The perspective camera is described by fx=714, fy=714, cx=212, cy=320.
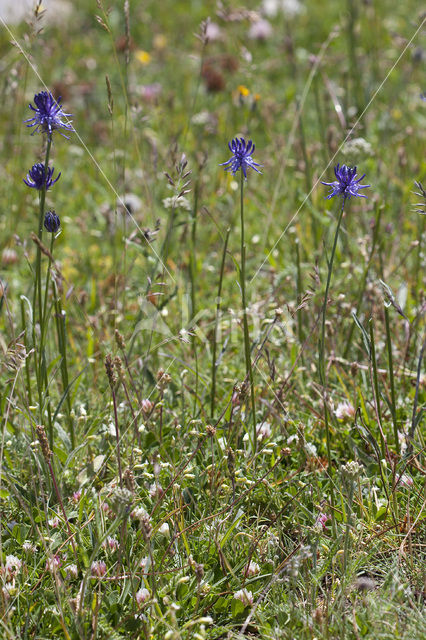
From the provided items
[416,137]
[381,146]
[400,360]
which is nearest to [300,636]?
[400,360]

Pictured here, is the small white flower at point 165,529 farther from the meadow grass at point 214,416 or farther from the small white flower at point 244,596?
the small white flower at point 244,596

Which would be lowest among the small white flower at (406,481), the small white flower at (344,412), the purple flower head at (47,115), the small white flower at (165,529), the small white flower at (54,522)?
the small white flower at (54,522)

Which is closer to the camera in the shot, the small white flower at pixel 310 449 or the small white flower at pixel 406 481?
the small white flower at pixel 406 481

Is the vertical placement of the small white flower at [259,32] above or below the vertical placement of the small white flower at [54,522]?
above

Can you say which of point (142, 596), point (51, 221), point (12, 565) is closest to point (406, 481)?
point (142, 596)

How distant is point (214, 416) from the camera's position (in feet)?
7.24

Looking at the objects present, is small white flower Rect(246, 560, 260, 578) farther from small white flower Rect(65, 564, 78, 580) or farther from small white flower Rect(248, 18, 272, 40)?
small white flower Rect(248, 18, 272, 40)

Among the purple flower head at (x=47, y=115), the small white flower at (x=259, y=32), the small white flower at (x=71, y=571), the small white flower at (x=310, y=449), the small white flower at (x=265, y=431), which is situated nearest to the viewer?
the purple flower head at (x=47, y=115)

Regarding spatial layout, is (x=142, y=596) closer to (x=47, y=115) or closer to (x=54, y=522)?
(x=54, y=522)

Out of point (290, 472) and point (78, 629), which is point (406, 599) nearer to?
point (290, 472)

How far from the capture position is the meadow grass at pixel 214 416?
1582 mm

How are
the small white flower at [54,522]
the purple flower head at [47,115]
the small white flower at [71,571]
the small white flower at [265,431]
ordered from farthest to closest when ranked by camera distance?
the small white flower at [265,431] < the small white flower at [54,522] < the small white flower at [71,571] < the purple flower head at [47,115]

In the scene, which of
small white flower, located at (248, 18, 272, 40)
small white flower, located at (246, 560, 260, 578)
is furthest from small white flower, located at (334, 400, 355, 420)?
small white flower, located at (248, 18, 272, 40)

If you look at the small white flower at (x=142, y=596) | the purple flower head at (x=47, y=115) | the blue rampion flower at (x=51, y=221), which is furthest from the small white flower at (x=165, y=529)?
Result: the purple flower head at (x=47, y=115)
